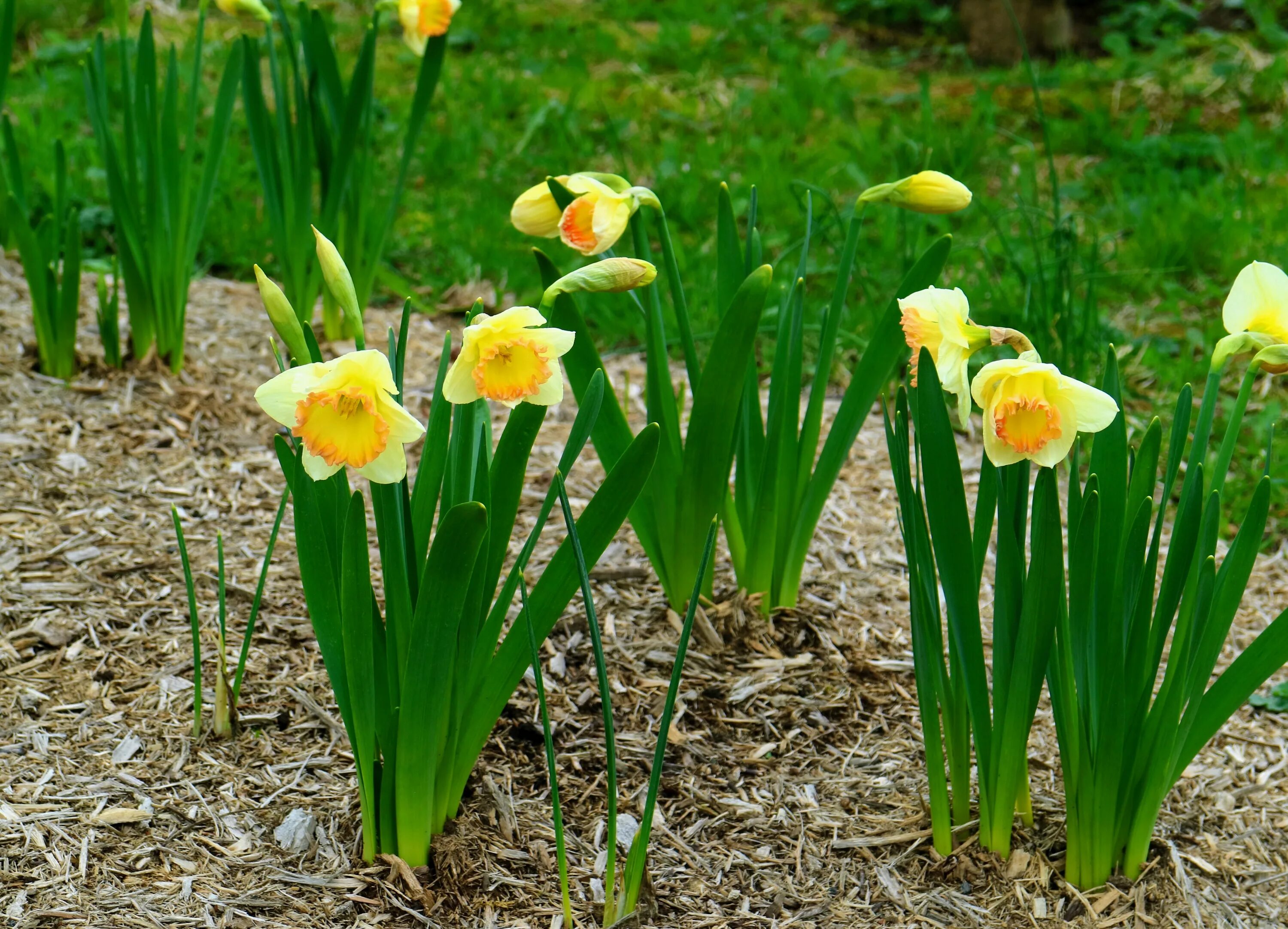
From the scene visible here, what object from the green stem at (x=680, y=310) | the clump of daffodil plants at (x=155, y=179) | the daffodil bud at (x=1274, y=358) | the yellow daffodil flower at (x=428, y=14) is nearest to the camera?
the daffodil bud at (x=1274, y=358)

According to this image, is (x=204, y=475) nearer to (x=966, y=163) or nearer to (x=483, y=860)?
(x=483, y=860)

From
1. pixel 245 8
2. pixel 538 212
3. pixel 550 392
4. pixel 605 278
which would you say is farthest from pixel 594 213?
pixel 245 8

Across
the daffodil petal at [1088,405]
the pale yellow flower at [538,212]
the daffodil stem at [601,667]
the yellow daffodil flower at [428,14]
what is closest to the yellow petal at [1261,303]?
the daffodil petal at [1088,405]

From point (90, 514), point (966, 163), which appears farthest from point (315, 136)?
point (966, 163)

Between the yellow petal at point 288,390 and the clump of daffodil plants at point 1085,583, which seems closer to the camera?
the yellow petal at point 288,390

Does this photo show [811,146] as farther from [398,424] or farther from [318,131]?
[398,424]

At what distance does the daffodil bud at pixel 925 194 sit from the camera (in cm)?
160

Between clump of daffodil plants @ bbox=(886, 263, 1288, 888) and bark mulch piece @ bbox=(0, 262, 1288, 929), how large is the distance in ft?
0.64

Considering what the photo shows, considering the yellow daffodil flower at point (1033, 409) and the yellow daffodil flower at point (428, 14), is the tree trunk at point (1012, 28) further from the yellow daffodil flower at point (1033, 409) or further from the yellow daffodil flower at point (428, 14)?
the yellow daffodil flower at point (1033, 409)

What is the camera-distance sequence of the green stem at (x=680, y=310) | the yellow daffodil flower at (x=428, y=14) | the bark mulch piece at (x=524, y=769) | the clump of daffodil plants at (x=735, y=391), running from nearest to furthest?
the bark mulch piece at (x=524, y=769) → the clump of daffodil plants at (x=735, y=391) → the green stem at (x=680, y=310) → the yellow daffodil flower at (x=428, y=14)

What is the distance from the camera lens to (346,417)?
1114 mm

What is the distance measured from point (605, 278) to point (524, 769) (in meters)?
0.76

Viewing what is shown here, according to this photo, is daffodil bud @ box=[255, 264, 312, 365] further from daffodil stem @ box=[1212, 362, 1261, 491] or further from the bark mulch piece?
daffodil stem @ box=[1212, 362, 1261, 491]

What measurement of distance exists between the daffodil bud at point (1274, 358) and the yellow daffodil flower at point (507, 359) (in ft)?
2.41
